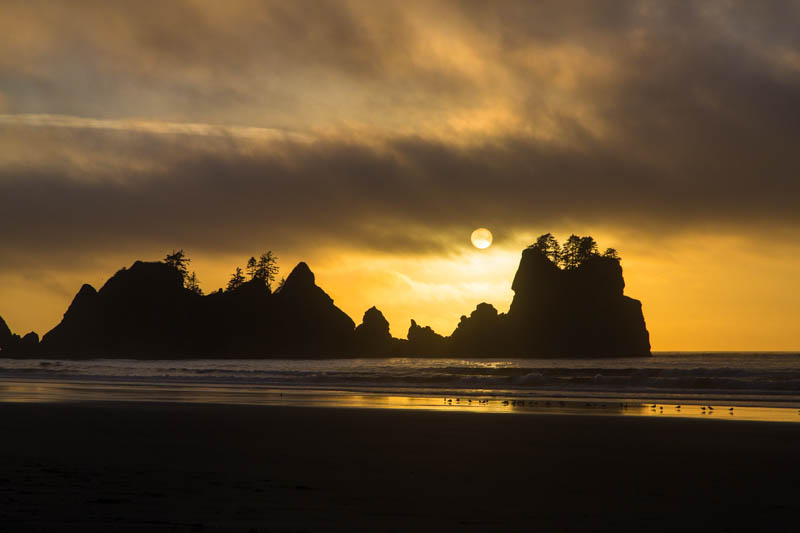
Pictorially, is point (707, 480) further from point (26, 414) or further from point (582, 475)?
point (26, 414)

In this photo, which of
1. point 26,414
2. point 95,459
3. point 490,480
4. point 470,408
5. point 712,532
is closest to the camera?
point 712,532

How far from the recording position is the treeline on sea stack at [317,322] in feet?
540

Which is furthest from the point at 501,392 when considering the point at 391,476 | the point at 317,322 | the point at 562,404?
the point at 317,322

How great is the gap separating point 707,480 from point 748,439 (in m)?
6.66

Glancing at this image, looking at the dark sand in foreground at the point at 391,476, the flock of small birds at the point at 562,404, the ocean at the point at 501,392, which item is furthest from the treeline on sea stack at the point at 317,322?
the dark sand in foreground at the point at 391,476

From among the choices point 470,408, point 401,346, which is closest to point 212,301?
point 401,346

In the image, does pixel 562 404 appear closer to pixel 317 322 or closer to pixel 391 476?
pixel 391 476

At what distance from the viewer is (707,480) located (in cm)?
1127

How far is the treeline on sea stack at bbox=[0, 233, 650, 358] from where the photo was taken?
164500mm

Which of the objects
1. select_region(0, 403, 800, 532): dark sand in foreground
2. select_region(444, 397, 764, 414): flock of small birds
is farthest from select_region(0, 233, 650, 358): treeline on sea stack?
select_region(0, 403, 800, 532): dark sand in foreground

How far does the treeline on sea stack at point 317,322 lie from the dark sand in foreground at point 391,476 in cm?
14189

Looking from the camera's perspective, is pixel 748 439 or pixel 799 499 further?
pixel 748 439

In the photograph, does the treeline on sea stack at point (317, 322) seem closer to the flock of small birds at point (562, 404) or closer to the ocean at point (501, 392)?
the ocean at point (501, 392)

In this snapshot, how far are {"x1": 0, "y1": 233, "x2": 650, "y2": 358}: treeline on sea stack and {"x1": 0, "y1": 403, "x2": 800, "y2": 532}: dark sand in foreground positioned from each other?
142m
